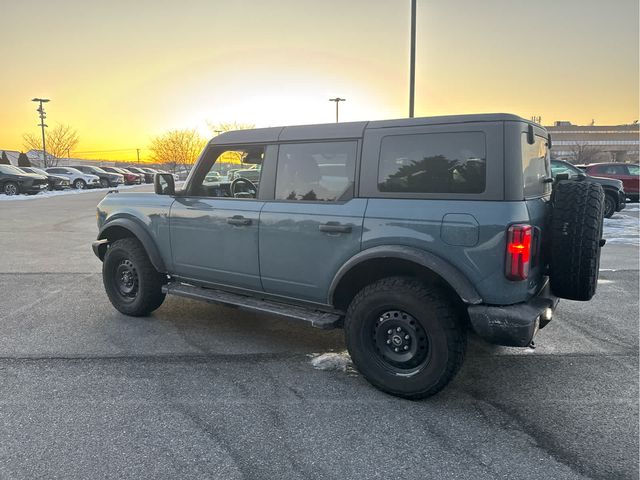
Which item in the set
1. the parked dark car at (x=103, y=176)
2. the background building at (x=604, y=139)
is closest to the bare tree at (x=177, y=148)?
the parked dark car at (x=103, y=176)

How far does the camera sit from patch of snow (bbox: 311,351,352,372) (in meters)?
3.88

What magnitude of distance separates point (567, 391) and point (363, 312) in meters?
1.61

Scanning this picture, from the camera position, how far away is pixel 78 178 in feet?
108

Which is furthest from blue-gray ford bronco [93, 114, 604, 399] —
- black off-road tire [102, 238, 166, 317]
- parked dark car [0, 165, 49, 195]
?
parked dark car [0, 165, 49, 195]

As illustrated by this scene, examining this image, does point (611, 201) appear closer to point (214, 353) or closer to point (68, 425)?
point (214, 353)

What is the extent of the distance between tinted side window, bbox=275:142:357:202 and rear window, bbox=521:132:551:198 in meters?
1.21

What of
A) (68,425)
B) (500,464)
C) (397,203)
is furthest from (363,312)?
(68,425)

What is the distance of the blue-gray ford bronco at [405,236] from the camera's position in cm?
305

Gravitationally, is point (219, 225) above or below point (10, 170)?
below

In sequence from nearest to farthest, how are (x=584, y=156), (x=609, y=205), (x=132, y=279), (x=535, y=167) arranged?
(x=535, y=167), (x=132, y=279), (x=609, y=205), (x=584, y=156)

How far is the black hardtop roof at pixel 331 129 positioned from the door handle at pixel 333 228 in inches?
27.6

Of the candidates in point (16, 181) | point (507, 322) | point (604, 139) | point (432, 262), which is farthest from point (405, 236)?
point (604, 139)

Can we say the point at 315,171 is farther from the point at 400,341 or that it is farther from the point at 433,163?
the point at 400,341

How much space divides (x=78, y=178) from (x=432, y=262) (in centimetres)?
3471
